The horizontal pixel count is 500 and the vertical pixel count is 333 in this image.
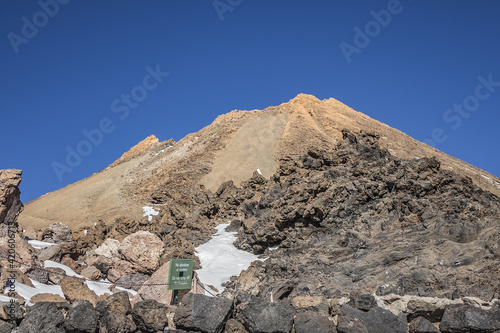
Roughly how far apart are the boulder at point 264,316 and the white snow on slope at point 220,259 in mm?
8463

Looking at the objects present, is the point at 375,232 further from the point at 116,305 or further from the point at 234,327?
the point at 116,305

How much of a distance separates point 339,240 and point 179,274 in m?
6.57

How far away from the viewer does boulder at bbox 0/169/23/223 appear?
14899 millimetres

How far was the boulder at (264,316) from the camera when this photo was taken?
595cm

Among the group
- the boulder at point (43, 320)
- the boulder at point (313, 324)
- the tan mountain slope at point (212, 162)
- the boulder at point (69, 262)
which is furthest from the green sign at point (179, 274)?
the tan mountain slope at point (212, 162)

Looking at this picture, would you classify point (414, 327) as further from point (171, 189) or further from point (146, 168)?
point (146, 168)

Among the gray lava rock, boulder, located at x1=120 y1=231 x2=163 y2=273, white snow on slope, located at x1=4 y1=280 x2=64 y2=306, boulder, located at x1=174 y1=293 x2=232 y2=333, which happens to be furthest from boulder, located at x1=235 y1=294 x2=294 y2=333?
boulder, located at x1=120 y1=231 x2=163 y2=273

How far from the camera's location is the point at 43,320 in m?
6.04

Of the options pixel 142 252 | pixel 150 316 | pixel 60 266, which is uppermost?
pixel 142 252

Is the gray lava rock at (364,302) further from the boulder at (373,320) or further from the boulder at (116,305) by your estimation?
the boulder at (116,305)

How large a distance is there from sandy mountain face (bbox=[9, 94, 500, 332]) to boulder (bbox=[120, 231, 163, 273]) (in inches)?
1.6

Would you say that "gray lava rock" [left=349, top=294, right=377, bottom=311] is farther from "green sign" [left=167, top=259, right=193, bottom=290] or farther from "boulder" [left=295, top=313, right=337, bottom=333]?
"green sign" [left=167, top=259, right=193, bottom=290]

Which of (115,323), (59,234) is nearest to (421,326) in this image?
(115,323)

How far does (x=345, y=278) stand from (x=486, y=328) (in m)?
5.84
